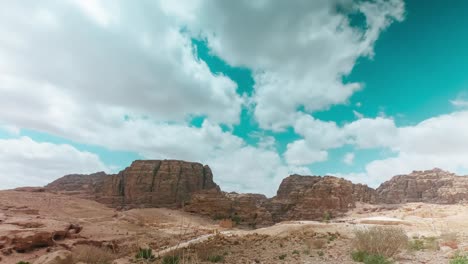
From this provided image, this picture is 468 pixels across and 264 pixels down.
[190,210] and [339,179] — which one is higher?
[339,179]

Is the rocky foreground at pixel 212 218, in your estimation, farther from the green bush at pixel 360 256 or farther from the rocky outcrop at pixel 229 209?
the green bush at pixel 360 256

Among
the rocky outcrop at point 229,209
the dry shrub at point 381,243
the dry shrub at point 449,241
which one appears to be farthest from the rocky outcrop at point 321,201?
Answer: the dry shrub at point 381,243

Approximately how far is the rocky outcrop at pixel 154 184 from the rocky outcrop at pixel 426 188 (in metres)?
57.0

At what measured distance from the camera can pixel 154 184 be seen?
93.9 m

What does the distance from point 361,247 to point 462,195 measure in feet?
336

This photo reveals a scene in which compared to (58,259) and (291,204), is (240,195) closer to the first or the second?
(291,204)

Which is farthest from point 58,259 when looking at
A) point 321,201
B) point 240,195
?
point 321,201

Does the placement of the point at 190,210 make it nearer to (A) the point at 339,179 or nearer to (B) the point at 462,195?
(A) the point at 339,179

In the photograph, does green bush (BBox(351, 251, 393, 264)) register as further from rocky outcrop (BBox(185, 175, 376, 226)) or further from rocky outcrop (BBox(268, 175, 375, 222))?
rocky outcrop (BBox(268, 175, 375, 222))

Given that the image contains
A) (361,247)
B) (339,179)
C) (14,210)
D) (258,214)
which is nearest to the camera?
(361,247)

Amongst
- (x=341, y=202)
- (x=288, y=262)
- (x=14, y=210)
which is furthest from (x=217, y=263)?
(x=341, y=202)

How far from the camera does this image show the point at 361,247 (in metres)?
12.8

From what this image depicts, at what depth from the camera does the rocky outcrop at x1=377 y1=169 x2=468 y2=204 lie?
3880 inches

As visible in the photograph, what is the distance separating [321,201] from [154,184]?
4547 centimetres
